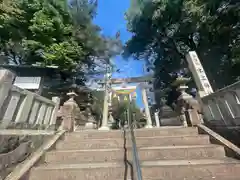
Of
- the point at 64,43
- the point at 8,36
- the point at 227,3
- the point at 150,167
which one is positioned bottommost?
the point at 150,167

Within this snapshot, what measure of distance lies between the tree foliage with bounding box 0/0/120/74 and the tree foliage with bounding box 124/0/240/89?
4380 millimetres

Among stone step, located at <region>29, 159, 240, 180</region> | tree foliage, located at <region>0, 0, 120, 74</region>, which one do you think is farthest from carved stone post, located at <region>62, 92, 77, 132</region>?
tree foliage, located at <region>0, 0, 120, 74</region>

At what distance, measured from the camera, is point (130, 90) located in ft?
21.1

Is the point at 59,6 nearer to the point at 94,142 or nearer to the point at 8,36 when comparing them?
the point at 8,36

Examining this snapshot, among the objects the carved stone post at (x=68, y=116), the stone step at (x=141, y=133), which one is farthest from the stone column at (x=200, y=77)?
the carved stone post at (x=68, y=116)

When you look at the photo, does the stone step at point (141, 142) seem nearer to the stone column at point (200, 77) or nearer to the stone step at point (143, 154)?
the stone step at point (143, 154)

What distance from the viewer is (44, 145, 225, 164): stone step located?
226cm

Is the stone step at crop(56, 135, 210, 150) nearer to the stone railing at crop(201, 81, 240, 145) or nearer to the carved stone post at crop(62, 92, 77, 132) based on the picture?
the stone railing at crop(201, 81, 240, 145)

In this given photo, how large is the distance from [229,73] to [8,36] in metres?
12.7

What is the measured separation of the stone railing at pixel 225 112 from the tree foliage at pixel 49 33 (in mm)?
6310

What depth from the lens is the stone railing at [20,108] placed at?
5.55ft

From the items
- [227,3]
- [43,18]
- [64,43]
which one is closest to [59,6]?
[43,18]

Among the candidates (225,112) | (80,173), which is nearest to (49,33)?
(80,173)

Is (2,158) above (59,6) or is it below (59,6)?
below
